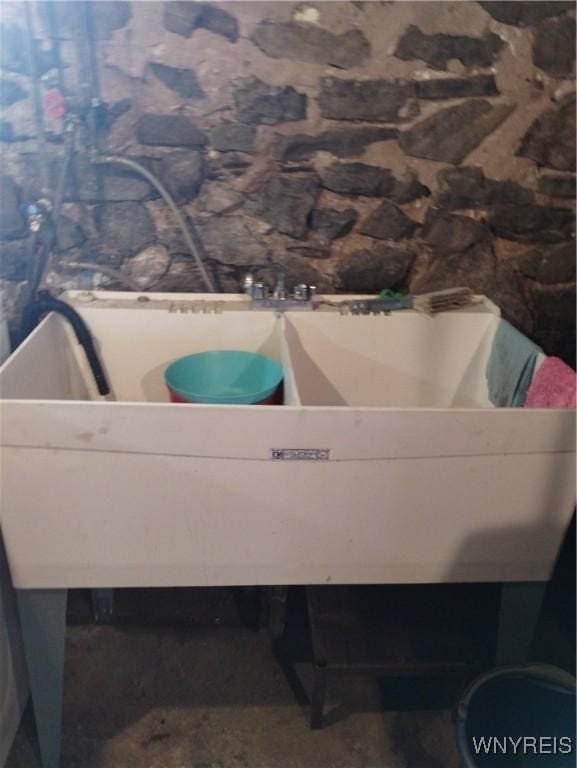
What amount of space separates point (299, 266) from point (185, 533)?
2.62 ft

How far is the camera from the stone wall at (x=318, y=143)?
1410 millimetres

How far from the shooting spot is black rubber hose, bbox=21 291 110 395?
1.44 meters

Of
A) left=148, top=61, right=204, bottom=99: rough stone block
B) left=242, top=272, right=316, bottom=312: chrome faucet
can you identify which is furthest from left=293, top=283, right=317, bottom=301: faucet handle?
left=148, top=61, right=204, bottom=99: rough stone block

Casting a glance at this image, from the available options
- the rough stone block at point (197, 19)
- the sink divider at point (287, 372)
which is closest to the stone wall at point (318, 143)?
the rough stone block at point (197, 19)

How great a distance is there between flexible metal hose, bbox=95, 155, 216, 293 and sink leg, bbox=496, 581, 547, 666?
1.01 meters

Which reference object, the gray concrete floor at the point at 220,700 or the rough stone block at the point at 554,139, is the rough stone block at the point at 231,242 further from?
the gray concrete floor at the point at 220,700

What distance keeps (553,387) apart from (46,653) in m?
1.11

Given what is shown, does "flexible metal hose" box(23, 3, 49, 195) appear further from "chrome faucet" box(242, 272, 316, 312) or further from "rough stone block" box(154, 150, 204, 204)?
"chrome faucet" box(242, 272, 316, 312)

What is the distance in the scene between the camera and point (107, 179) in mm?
1491

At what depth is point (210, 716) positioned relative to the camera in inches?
56.1

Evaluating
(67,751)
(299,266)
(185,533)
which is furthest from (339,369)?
(67,751)

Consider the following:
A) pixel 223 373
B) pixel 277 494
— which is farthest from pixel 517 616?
pixel 223 373

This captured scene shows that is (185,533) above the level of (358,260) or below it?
below

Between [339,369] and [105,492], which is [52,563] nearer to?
[105,492]
